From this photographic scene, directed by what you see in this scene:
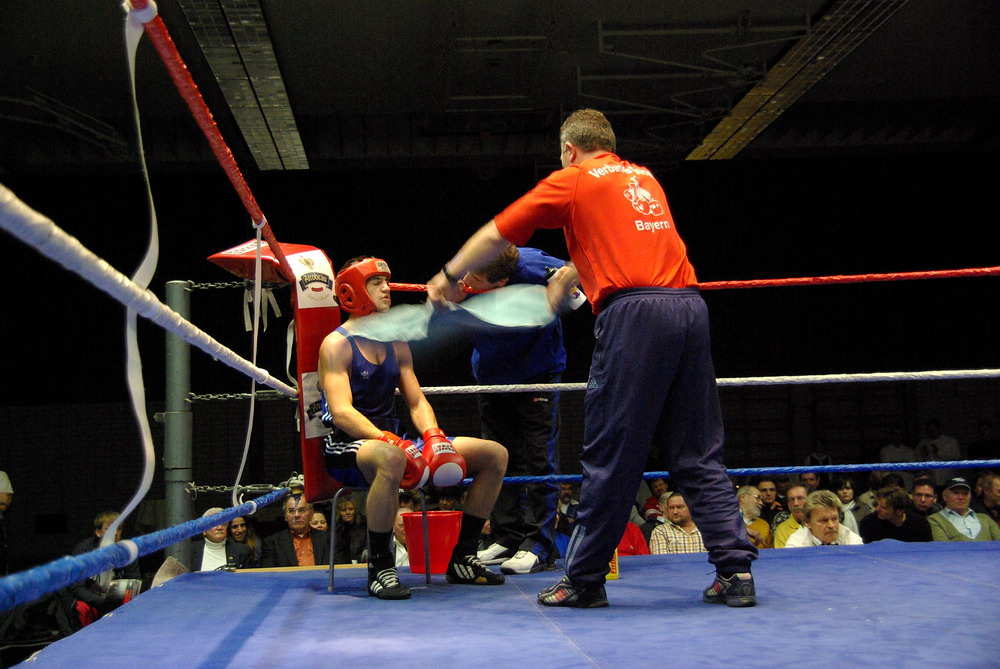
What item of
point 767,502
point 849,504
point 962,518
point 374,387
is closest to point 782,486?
point 849,504

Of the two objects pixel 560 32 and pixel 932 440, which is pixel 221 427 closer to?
pixel 560 32

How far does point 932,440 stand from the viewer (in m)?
8.01

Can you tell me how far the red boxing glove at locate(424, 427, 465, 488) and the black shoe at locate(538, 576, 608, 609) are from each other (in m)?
0.39

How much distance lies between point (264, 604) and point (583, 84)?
5.57 m

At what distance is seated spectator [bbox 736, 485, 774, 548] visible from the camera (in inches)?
180

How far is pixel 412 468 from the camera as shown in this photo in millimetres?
2186

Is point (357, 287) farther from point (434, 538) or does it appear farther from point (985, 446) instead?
point (985, 446)

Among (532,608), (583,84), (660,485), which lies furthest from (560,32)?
(532,608)

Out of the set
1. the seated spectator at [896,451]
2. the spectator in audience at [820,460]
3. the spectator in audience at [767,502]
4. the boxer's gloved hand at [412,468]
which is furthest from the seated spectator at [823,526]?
the seated spectator at [896,451]

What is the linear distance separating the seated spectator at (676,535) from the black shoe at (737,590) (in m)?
2.16

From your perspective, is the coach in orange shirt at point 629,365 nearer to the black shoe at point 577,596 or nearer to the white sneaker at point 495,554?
the black shoe at point 577,596

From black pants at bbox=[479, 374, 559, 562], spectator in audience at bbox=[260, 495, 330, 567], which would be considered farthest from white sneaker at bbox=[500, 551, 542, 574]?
spectator in audience at bbox=[260, 495, 330, 567]

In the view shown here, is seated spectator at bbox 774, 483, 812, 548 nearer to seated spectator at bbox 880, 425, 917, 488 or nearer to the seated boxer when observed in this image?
the seated boxer

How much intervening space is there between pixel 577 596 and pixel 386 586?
1.55ft
